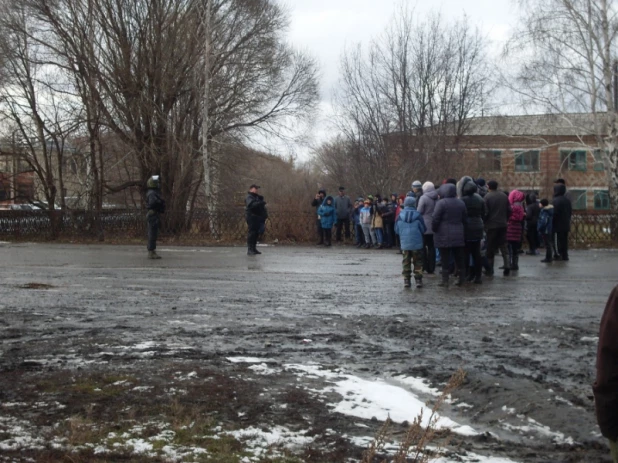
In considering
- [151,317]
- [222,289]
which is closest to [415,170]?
[222,289]

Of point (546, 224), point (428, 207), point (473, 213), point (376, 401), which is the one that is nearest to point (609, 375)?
point (376, 401)

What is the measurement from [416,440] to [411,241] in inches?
352

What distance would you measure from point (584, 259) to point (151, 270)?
11510mm

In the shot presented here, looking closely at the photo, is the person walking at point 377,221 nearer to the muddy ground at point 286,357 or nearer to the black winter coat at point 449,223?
the muddy ground at point 286,357

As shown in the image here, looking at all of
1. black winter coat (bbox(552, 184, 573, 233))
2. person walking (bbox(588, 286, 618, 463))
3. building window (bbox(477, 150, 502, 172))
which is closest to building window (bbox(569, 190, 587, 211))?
building window (bbox(477, 150, 502, 172))

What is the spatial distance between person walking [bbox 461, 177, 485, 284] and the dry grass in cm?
969

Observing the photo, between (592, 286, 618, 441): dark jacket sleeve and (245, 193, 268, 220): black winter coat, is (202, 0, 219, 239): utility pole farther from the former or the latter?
(592, 286, 618, 441): dark jacket sleeve

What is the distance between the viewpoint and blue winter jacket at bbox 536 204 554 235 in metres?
20.1

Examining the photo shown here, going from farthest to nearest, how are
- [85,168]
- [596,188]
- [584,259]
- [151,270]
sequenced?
[596,188]
[85,168]
[584,259]
[151,270]

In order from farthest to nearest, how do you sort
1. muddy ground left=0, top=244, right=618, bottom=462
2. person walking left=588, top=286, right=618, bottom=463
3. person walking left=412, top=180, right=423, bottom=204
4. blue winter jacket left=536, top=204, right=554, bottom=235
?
1. blue winter jacket left=536, top=204, right=554, bottom=235
2. person walking left=412, top=180, right=423, bottom=204
3. muddy ground left=0, top=244, right=618, bottom=462
4. person walking left=588, top=286, right=618, bottom=463

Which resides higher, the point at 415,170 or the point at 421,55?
the point at 421,55

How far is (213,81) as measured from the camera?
33.8m

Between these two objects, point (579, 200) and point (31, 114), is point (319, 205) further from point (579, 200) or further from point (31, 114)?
point (579, 200)

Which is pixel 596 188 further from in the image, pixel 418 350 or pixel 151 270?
pixel 418 350
